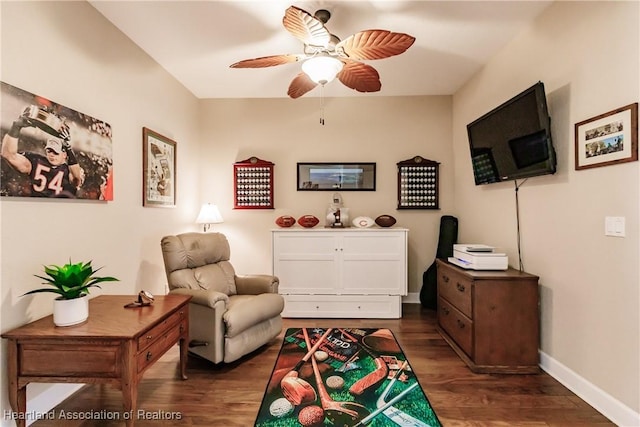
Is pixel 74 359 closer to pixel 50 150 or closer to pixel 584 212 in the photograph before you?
pixel 50 150

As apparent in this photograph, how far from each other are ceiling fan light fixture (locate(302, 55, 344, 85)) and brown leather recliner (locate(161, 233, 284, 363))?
1.75 meters

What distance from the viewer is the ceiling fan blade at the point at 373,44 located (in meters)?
1.82

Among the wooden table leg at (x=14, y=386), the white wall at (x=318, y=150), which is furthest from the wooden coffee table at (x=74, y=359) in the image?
the white wall at (x=318, y=150)

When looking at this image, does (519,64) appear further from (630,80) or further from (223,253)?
(223,253)

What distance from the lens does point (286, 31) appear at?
249 centimetres

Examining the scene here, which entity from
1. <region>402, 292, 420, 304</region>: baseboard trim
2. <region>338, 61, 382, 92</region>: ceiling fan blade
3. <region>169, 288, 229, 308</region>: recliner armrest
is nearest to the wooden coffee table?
<region>169, 288, 229, 308</region>: recliner armrest

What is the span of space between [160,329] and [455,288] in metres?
2.27

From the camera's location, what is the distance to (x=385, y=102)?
3977mm

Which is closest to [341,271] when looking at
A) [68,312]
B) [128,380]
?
[128,380]

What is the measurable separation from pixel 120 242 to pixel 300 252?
1748 mm

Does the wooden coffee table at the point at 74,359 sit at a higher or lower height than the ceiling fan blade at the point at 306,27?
lower

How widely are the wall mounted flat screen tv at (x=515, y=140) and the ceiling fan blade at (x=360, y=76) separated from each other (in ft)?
3.42

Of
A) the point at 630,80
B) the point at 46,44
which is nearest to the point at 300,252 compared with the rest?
the point at 46,44

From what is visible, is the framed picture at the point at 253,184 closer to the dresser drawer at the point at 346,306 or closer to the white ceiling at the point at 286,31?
the white ceiling at the point at 286,31
